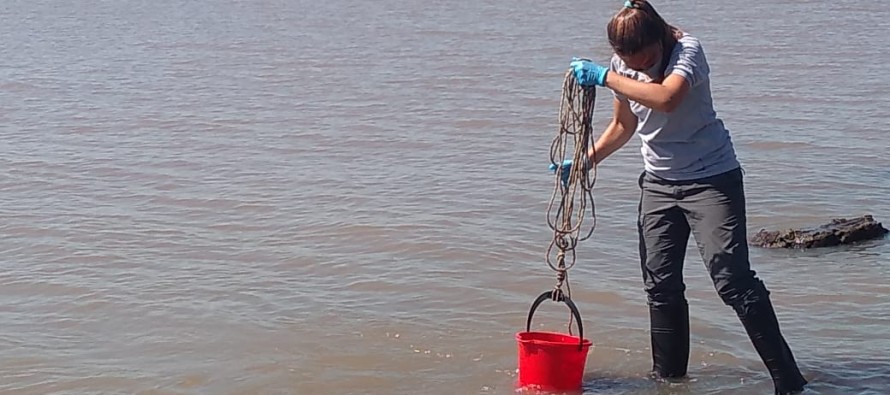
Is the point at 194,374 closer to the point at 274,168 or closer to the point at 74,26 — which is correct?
the point at 274,168

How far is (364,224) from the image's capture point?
8.06 meters

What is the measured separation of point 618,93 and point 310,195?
449 cm

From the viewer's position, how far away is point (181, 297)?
6676mm

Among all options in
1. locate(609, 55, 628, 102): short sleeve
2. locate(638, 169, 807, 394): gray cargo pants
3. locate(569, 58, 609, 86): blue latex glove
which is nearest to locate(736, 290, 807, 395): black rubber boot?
locate(638, 169, 807, 394): gray cargo pants

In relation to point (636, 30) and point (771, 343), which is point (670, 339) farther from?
point (636, 30)

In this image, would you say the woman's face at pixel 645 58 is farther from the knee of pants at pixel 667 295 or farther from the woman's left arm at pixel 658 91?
the knee of pants at pixel 667 295

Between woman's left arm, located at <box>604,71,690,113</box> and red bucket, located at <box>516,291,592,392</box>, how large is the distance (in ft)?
3.12

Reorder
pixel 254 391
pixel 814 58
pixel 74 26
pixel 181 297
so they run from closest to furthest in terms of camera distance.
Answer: pixel 254 391
pixel 181 297
pixel 814 58
pixel 74 26

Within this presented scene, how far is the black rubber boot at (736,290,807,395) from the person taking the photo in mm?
4824

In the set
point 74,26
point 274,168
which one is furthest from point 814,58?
point 74,26

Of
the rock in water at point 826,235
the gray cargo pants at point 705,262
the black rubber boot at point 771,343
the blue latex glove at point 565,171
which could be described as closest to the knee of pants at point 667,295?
the gray cargo pants at point 705,262

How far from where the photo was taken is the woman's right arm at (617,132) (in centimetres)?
504

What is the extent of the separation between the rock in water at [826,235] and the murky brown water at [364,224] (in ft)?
0.33

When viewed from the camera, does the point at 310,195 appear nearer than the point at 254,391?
No
